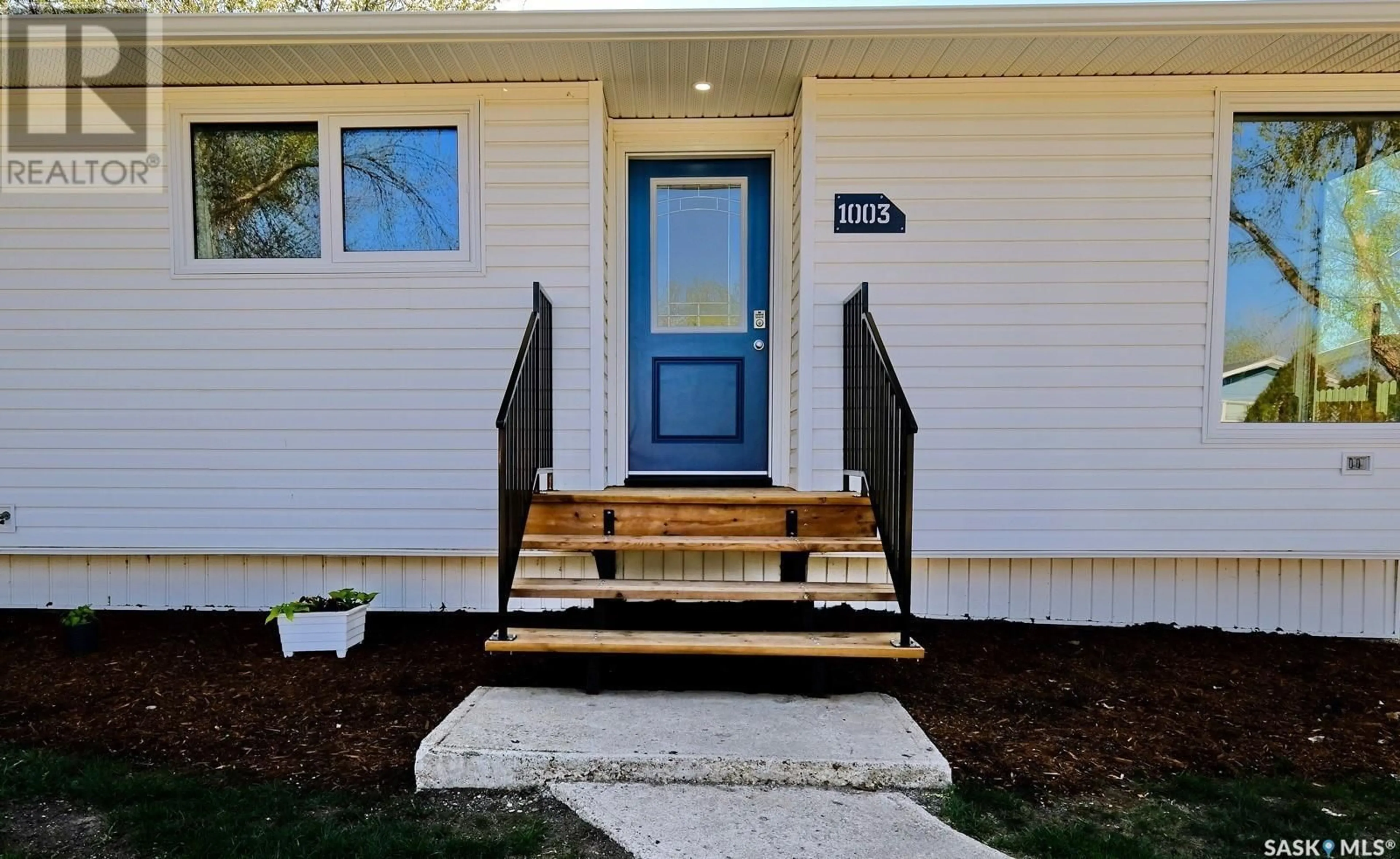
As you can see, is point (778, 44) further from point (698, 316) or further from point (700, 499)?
point (700, 499)

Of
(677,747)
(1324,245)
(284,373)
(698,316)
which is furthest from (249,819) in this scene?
(1324,245)

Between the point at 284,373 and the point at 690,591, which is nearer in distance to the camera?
the point at 690,591

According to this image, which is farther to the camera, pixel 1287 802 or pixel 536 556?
pixel 536 556

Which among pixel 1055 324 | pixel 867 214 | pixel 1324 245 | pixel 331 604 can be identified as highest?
pixel 867 214

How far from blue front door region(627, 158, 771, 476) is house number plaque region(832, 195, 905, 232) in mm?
558

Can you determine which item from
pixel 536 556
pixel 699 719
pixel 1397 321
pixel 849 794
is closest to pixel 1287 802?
pixel 849 794

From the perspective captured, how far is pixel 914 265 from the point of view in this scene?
3.50m

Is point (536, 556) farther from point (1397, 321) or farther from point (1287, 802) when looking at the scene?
point (1397, 321)

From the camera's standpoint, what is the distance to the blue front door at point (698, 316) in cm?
396

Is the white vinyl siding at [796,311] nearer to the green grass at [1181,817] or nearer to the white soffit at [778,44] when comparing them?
the white soffit at [778,44]

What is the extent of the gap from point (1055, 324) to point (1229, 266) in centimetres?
90

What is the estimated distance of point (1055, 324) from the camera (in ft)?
11.5

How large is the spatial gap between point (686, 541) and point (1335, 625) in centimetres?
353

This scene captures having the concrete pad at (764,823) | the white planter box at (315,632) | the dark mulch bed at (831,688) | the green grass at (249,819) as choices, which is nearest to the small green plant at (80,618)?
the dark mulch bed at (831,688)
